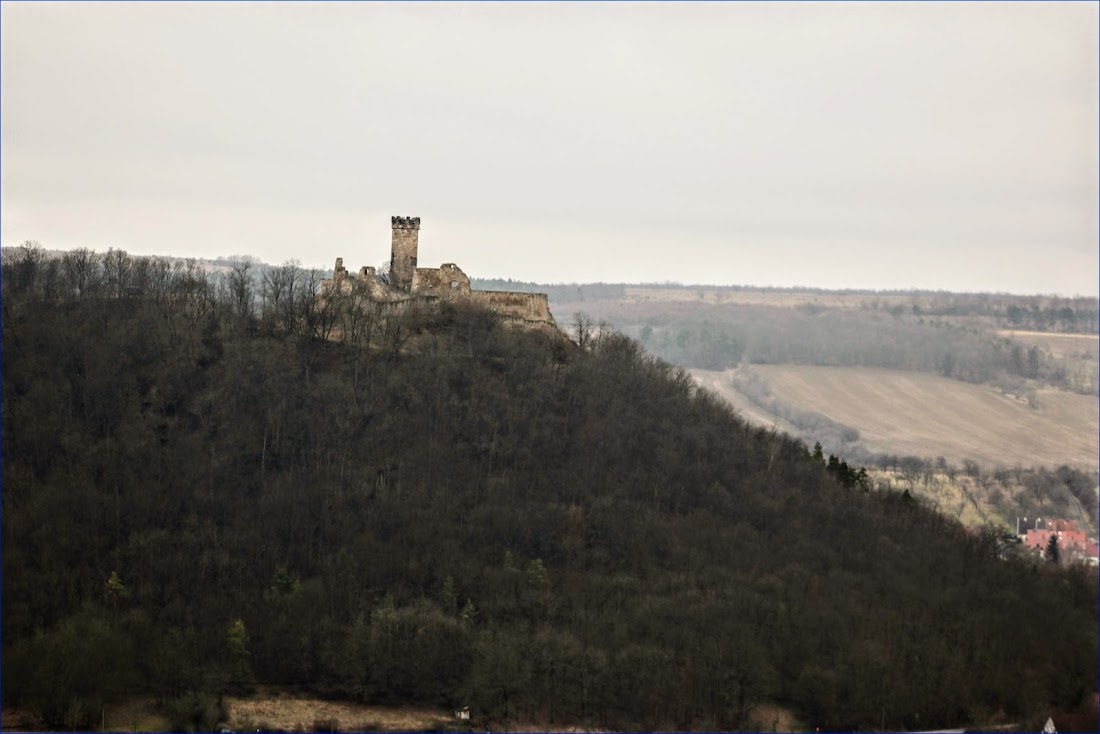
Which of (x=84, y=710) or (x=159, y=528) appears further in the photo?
(x=159, y=528)

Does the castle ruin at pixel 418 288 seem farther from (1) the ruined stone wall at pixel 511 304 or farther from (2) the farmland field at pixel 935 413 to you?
(2) the farmland field at pixel 935 413

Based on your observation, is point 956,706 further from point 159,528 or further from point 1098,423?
point 1098,423

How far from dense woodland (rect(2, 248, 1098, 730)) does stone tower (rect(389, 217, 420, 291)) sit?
2464 mm


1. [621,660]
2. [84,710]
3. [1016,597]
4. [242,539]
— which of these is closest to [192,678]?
[84,710]

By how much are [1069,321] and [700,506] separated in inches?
4712

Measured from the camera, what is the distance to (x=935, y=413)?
125m

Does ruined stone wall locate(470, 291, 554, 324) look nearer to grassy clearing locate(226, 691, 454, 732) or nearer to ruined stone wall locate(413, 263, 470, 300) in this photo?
ruined stone wall locate(413, 263, 470, 300)

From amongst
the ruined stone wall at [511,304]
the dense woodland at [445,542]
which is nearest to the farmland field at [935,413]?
the dense woodland at [445,542]

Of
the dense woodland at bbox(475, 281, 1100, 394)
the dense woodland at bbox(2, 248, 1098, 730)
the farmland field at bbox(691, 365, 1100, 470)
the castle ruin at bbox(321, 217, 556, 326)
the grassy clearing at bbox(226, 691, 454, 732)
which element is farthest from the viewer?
the dense woodland at bbox(475, 281, 1100, 394)

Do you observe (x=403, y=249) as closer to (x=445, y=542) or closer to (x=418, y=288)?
(x=418, y=288)

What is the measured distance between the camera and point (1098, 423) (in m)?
122

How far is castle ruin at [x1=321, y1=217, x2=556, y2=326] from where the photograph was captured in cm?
5994

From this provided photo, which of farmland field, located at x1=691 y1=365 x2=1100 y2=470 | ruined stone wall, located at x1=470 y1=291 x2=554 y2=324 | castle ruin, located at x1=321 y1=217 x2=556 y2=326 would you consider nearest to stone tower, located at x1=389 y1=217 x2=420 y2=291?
castle ruin, located at x1=321 y1=217 x2=556 y2=326

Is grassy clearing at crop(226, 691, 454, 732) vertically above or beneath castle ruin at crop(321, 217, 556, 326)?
beneath
